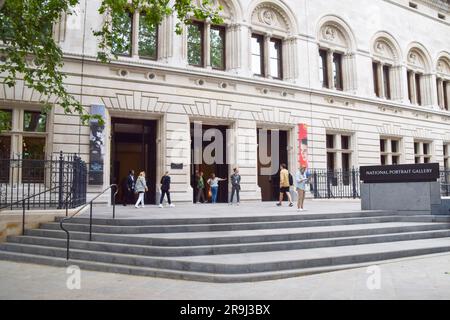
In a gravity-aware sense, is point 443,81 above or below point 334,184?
above

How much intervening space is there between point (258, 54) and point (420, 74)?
15354 mm

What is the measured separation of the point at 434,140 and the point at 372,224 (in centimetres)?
2189

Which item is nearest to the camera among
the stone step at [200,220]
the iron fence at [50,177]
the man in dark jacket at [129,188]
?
the stone step at [200,220]

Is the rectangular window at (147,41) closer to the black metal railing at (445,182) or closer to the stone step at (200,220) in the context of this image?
the stone step at (200,220)

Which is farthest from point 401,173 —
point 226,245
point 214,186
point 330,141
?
point 330,141

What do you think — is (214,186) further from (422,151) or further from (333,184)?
(422,151)

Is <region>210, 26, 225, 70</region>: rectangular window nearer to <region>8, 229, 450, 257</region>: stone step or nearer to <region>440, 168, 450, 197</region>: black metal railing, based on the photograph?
<region>440, 168, 450, 197</region>: black metal railing

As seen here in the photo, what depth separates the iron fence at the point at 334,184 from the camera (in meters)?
22.3

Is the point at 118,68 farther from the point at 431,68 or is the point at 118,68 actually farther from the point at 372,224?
the point at 431,68

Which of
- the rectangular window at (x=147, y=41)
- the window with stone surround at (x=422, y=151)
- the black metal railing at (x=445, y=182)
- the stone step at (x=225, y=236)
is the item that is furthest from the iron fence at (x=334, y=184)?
the stone step at (x=225, y=236)

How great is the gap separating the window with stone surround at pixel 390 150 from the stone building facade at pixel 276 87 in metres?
0.11

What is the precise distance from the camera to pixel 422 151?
30031 mm

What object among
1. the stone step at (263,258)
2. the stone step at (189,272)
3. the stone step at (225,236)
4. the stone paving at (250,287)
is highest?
the stone step at (225,236)

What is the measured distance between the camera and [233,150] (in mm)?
20766
